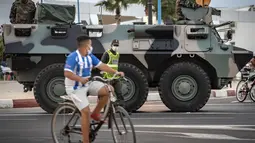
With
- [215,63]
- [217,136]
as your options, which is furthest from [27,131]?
[215,63]

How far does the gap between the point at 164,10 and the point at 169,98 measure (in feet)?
75.1

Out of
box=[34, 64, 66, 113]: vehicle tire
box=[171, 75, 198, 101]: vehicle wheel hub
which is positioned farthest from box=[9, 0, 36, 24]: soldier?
box=[171, 75, 198, 101]: vehicle wheel hub

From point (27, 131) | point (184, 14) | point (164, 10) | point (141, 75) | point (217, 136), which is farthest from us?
point (164, 10)

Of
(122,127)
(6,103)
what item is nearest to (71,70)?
(122,127)

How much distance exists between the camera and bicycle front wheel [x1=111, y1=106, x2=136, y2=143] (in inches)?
245

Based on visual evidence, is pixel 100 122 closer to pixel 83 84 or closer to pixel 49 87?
pixel 83 84

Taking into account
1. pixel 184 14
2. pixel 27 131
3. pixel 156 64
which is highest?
pixel 184 14

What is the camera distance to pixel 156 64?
1225cm

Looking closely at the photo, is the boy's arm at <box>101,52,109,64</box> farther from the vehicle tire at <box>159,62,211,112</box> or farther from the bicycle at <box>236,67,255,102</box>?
the bicycle at <box>236,67,255,102</box>

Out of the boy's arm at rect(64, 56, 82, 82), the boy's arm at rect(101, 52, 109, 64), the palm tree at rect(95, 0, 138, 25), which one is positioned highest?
the palm tree at rect(95, 0, 138, 25)

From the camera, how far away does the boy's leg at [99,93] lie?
6344mm

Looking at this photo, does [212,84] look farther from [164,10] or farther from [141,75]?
[164,10]

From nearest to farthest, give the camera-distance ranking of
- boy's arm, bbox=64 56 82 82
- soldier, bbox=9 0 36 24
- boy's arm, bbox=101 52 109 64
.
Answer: boy's arm, bbox=64 56 82 82 → boy's arm, bbox=101 52 109 64 → soldier, bbox=9 0 36 24

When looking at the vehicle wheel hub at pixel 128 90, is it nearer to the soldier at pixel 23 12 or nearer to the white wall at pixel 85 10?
the soldier at pixel 23 12
